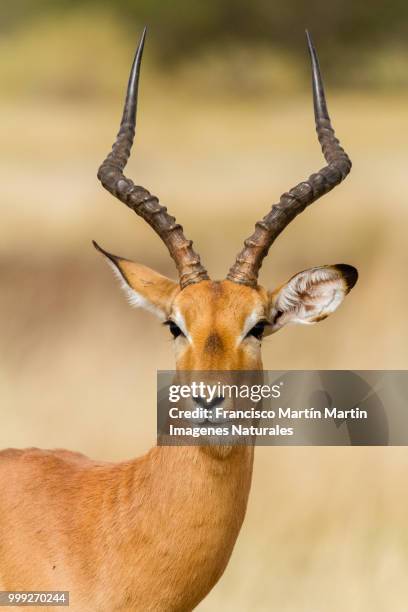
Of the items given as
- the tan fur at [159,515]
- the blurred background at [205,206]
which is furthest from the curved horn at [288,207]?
the blurred background at [205,206]

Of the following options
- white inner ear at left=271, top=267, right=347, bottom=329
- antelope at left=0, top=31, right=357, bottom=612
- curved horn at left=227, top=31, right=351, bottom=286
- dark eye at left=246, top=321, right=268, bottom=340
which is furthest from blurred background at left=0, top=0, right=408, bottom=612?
dark eye at left=246, top=321, right=268, bottom=340

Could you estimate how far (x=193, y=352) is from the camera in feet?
16.9

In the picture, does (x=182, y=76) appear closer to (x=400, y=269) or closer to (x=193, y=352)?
(x=400, y=269)

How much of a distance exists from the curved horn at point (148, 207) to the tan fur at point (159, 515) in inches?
4.7

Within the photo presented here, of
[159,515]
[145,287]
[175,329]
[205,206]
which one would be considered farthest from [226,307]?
[205,206]

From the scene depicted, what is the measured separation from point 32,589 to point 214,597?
3.20 m

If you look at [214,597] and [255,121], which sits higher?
[255,121]

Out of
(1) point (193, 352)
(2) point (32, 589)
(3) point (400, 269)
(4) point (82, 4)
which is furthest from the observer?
(4) point (82, 4)

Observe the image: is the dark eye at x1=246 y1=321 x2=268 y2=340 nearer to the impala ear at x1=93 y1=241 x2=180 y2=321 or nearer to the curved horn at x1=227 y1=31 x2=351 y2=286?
the curved horn at x1=227 y1=31 x2=351 y2=286

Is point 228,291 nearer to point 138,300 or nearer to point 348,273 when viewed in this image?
point 138,300

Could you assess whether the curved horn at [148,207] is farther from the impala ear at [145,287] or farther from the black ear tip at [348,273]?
the black ear tip at [348,273]

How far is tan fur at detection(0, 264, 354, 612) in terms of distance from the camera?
17.1 ft

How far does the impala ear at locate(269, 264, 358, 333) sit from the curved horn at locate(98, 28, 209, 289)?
38cm

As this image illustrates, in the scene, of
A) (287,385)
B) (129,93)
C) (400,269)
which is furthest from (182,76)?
(129,93)
